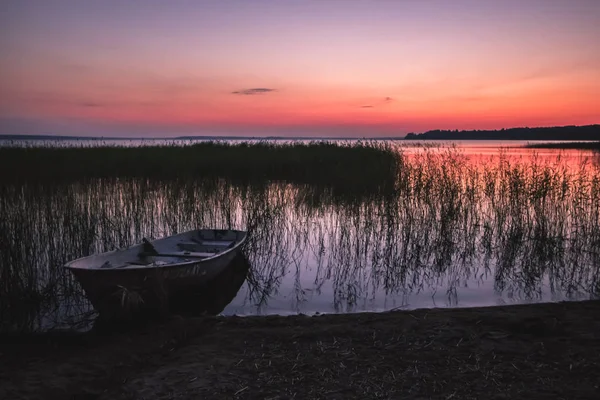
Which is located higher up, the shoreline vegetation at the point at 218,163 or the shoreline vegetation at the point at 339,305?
the shoreline vegetation at the point at 218,163

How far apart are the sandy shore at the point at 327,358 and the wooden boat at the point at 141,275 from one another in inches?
11.0

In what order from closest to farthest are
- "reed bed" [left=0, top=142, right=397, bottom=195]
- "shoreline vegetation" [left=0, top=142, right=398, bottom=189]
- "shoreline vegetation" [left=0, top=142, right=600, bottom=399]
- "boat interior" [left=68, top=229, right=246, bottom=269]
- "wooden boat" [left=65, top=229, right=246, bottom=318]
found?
"shoreline vegetation" [left=0, top=142, right=600, bottom=399]
"wooden boat" [left=65, top=229, right=246, bottom=318]
"boat interior" [left=68, top=229, right=246, bottom=269]
"reed bed" [left=0, top=142, right=397, bottom=195]
"shoreline vegetation" [left=0, top=142, right=398, bottom=189]

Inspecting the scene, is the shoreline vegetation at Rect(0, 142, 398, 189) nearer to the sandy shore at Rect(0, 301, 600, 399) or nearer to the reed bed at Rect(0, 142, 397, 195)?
the reed bed at Rect(0, 142, 397, 195)

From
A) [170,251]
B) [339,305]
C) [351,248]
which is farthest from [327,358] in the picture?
[351,248]

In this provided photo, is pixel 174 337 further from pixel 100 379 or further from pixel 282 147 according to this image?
pixel 282 147

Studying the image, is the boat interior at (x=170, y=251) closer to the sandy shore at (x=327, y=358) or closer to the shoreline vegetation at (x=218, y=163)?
the sandy shore at (x=327, y=358)

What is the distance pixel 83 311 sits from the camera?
524 cm

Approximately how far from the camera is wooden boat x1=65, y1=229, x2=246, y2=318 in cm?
448

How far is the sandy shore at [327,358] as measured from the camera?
3213mm

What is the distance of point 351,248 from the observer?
784 cm

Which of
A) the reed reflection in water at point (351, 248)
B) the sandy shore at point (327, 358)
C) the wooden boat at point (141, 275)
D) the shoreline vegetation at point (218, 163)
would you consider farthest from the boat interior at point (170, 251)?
the shoreline vegetation at point (218, 163)

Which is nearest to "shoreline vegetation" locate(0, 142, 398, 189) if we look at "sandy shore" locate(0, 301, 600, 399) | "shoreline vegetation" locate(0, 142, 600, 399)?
"shoreline vegetation" locate(0, 142, 600, 399)

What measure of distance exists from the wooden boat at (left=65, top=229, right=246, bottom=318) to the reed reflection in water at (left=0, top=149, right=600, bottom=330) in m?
0.59

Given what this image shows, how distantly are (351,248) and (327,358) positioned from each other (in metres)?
4.21
